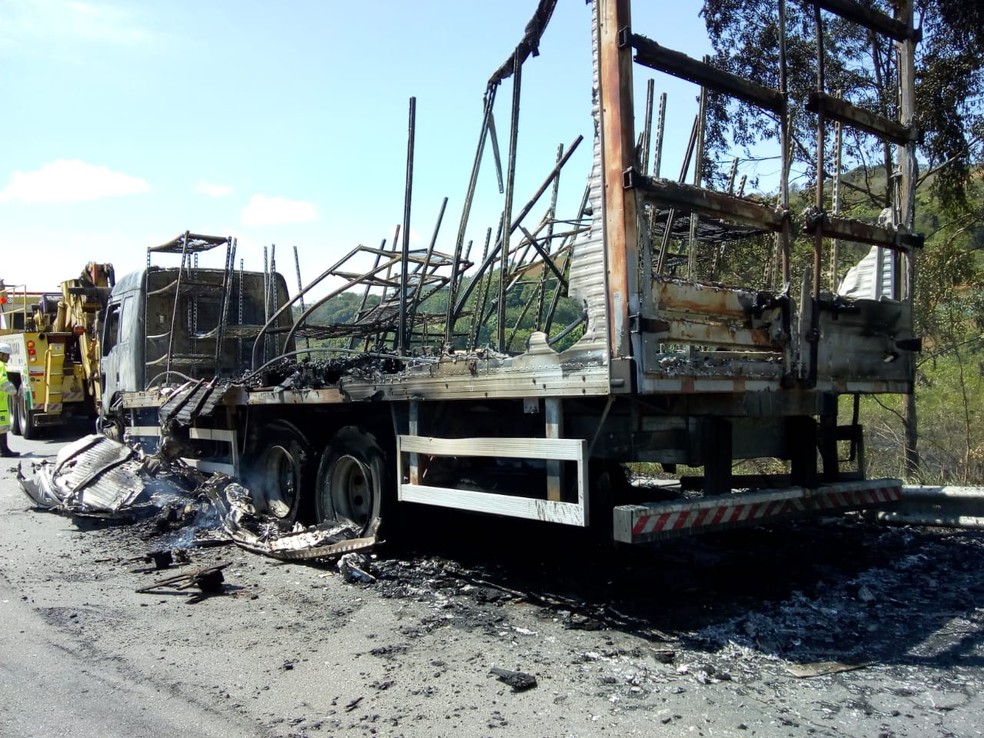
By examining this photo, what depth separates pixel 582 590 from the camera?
5277 mm

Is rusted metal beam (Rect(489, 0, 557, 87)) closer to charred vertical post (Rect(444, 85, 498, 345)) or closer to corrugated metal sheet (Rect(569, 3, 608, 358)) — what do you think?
charred vertical post (Rect(444, 85, 498, 345))

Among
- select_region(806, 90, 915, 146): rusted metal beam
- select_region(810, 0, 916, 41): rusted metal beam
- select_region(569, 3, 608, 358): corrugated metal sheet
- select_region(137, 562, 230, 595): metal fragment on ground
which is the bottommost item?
select_region(137, 562, 230, 595): metal fragment on ground

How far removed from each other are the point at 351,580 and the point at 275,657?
1.42 m

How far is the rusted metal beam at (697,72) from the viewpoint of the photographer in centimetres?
439

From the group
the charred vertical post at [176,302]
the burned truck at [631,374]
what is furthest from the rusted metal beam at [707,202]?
the charred vertical post at [176,302]

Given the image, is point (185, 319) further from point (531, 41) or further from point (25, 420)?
point (25, 420)

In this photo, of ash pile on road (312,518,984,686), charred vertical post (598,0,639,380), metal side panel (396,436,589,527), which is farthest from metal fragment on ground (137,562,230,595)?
charred vertical post (598,0,639,380)

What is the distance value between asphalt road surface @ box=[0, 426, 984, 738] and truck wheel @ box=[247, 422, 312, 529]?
784 millimetres

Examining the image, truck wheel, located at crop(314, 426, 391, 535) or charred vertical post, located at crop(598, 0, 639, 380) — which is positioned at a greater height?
charred vertical post, located at crop(598, 0, 639, 380)

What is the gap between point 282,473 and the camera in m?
7.57

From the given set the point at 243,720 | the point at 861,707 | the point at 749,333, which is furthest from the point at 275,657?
the point at 749,333

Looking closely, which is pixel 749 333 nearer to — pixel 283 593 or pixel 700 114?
pixel 700 114

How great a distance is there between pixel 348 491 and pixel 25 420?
515 inches

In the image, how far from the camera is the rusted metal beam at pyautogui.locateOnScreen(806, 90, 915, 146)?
16.5 ft
